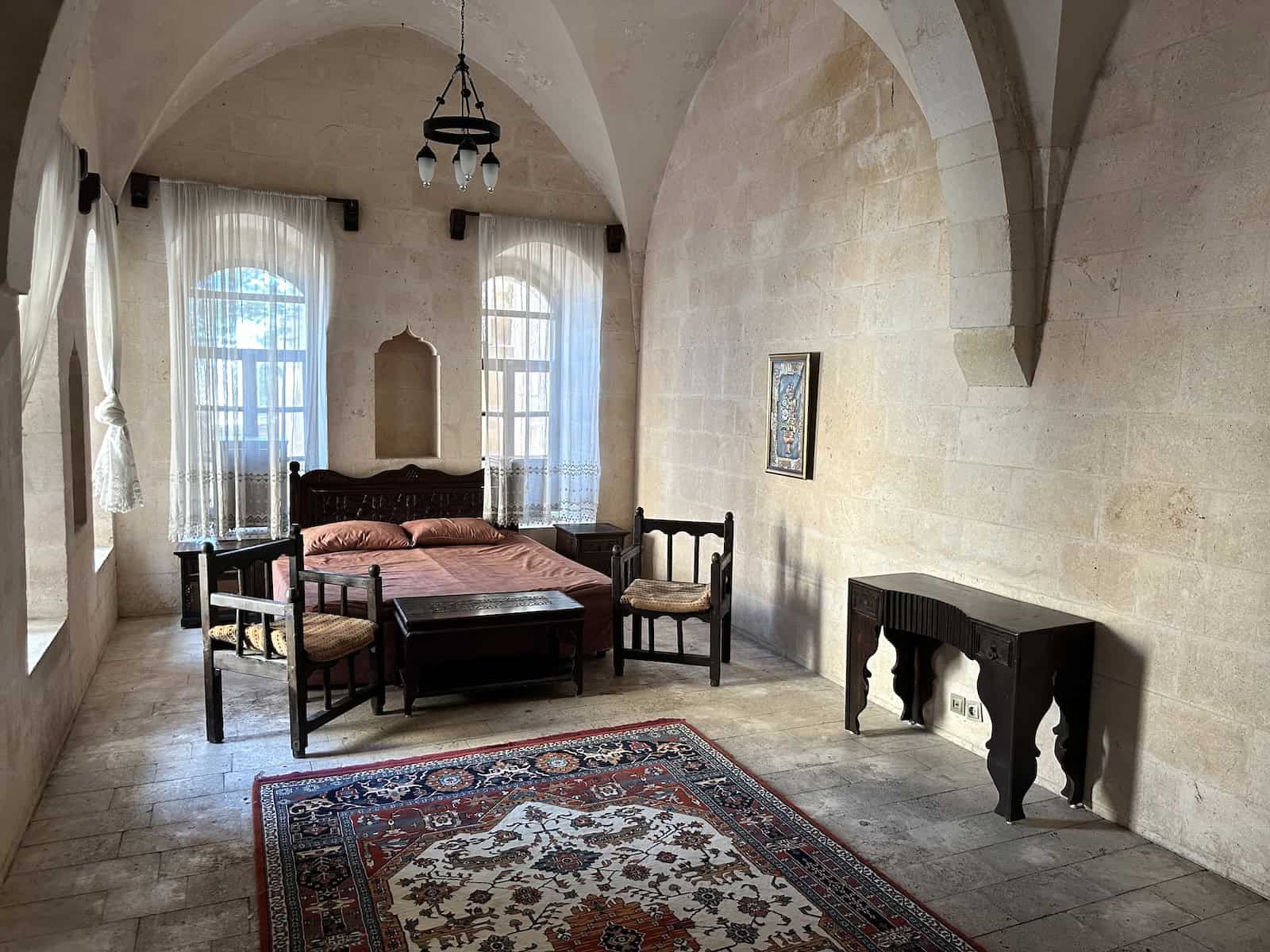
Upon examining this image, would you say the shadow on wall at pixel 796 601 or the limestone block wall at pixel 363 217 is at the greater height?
the limestone block wall at pixel 363 217

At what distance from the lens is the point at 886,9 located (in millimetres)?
3961

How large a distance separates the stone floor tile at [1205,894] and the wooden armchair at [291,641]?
3478mm

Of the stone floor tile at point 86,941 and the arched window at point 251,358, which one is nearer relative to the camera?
the stone floor tile at point 86,941

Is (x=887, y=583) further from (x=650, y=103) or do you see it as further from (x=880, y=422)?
(x=650, y=103)

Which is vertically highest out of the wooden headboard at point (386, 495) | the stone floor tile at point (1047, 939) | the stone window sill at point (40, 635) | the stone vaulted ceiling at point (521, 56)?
the stone vaulted ceiling at point (521, 56)

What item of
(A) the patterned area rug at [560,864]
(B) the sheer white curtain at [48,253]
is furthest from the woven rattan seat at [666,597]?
(B) the sheer white curtain at [48,253]

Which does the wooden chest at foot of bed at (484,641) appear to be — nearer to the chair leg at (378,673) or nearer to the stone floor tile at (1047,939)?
the chair leg at (378,673)

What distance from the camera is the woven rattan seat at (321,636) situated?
168 inches

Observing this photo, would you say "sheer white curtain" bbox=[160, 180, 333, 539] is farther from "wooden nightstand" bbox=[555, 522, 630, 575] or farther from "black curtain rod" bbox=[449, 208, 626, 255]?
"wooden nightstand" bbox=[555, 522, 630, 575]

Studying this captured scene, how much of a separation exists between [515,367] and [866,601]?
410 centimetres

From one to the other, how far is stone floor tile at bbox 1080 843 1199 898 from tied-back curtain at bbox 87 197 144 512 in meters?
5.48

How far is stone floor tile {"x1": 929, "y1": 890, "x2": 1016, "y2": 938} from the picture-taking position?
2.95 meters

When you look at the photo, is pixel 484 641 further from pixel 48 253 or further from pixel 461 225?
pixel 461 225

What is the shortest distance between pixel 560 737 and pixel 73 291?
3.43 metres
